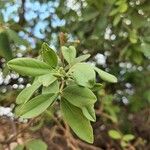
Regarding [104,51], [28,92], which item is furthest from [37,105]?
[104,51]

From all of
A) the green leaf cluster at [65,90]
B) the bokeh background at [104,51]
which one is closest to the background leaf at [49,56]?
the green leaf cluster at [65,90]

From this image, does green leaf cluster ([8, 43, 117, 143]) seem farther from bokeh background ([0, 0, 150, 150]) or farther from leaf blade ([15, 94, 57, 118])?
bokeh background ([0, 0, 150, 150])

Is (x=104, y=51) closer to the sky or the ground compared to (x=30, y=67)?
closer to the ground

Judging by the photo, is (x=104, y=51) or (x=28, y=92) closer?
(x=28, y=92)

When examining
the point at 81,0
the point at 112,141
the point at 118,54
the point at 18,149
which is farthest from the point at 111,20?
the point at 112,141

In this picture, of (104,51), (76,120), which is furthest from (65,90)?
(104,51)

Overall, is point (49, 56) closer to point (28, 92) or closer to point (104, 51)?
point (28, 92)

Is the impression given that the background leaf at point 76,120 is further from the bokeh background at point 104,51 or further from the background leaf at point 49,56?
the bokeh background at point 104,51

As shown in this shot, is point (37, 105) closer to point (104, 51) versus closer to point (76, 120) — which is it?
point (76, 120)

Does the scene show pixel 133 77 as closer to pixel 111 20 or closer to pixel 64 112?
pixel 111 20
